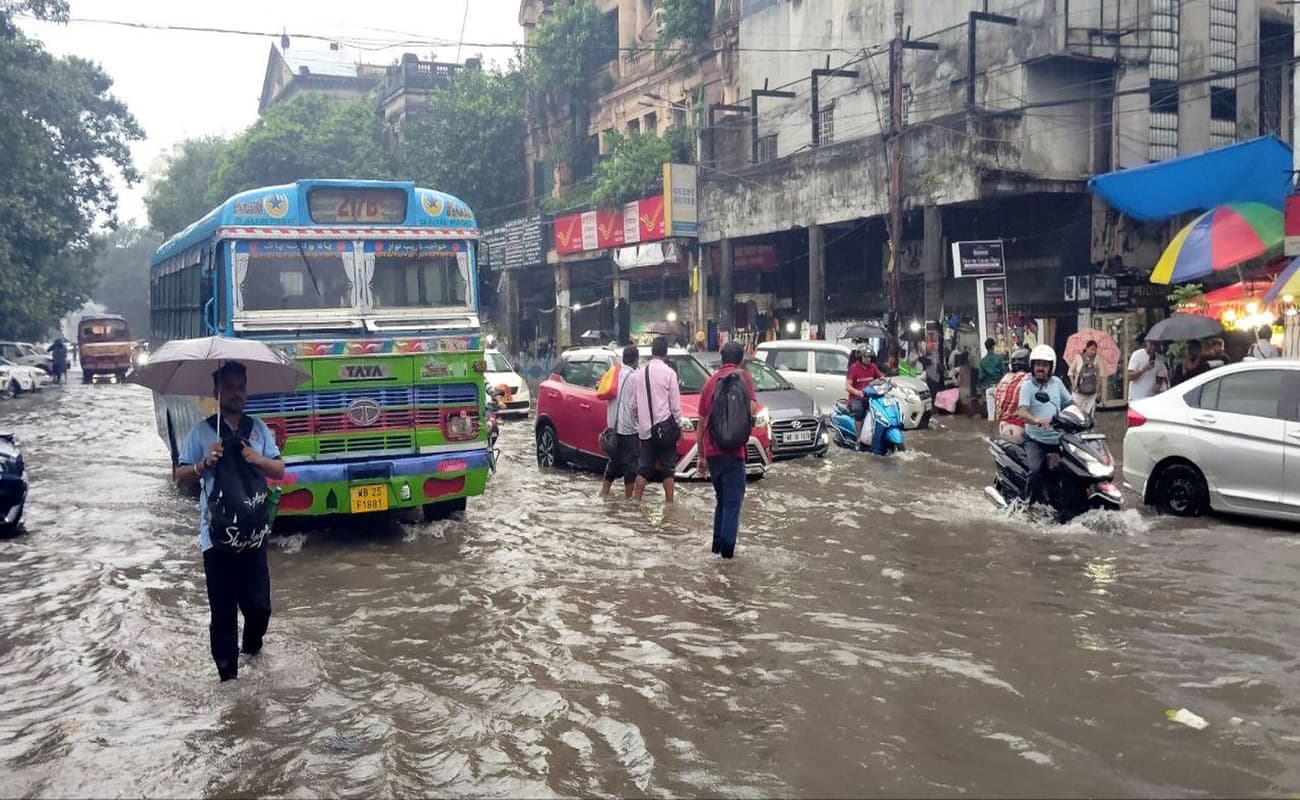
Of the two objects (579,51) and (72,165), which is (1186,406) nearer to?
(579,51)

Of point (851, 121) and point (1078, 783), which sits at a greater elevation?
point (851, 121)

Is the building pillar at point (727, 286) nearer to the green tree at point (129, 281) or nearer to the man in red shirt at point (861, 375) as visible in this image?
the man in red shirt at point (861, 375)

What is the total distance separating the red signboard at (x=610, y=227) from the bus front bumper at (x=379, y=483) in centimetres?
2235

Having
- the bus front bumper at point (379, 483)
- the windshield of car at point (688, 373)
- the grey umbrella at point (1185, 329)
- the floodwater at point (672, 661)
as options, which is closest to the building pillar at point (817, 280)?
the grey umbrella at point (1185, 329)

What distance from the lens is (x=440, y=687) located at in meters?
6.44

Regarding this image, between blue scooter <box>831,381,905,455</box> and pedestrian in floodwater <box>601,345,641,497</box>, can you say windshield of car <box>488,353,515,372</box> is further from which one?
pedestrian in floodwater <box>601,345,641,497</box>

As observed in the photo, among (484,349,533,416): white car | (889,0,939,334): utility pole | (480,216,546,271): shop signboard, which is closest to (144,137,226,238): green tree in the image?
(480,216,546,271): shop signboard

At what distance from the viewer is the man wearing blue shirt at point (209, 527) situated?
6145 mm

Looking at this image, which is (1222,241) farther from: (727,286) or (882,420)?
(727,286)

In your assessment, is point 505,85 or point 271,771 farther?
Result: point 505,85

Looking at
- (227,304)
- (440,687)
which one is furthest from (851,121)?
(440,687)

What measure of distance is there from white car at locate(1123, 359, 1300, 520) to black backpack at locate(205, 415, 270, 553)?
868 cm

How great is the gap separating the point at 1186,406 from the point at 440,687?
805 cm

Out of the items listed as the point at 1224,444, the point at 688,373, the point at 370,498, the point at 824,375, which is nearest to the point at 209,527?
the point at 370,498
